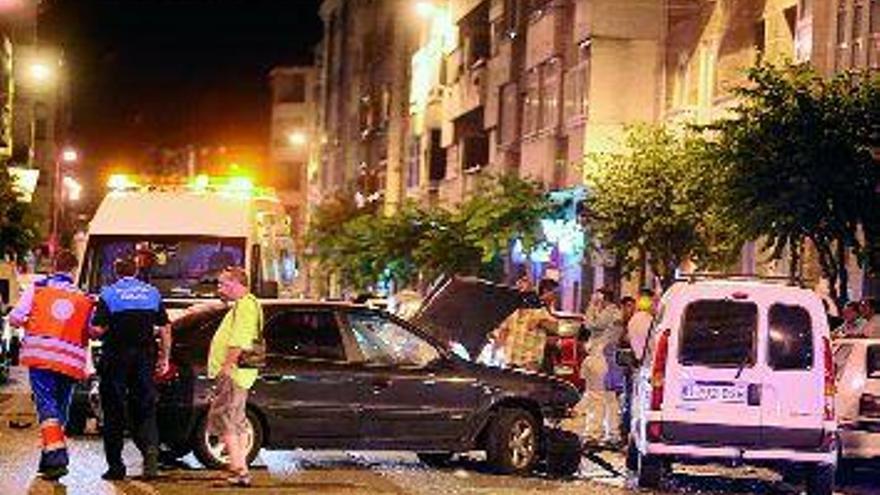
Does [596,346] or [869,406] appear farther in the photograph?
[596,346]

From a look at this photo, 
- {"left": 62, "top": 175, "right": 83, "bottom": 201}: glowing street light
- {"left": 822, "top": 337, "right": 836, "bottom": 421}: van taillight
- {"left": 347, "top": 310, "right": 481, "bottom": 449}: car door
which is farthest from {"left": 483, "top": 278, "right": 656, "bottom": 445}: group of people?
{"left": 62, "top": 175, "right": 83, "bottom": 201}: glowing street light

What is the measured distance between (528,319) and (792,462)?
4.96m

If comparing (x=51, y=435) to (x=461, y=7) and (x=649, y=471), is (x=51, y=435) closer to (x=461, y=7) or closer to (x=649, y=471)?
(x=649, y=471)

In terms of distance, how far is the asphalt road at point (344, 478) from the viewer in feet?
48.3

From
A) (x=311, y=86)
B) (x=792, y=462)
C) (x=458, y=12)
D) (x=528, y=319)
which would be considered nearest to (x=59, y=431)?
(x=792, y=462)

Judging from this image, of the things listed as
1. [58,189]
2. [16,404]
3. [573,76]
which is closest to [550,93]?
[573,76]

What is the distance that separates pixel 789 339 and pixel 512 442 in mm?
2721

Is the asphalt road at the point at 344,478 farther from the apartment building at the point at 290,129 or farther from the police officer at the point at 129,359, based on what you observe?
the apartment building at the point at 290,129

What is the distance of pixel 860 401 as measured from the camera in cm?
1773

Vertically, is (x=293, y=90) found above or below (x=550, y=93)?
above

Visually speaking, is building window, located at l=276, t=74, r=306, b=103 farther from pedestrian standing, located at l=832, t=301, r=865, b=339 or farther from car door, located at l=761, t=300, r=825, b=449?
car door, located at l=761, t=300, r=825, b=449

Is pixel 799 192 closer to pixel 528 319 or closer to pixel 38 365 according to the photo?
pixel 528 319

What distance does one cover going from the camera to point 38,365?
14.4 m

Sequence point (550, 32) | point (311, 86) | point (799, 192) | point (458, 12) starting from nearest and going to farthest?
1. point (799, 192)
2. point (550, 32)
3. point (458, 12)
4. point (311, 86)
